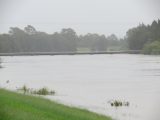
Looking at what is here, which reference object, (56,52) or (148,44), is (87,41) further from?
(148,44)

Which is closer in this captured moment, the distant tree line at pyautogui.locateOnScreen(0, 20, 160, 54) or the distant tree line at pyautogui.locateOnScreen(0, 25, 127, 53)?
the distant tree line at pyautogui.locateOnScreen(0, 20, 160, 54)

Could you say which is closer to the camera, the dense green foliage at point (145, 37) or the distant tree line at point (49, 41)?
the dense green foliage at point (145, 37)

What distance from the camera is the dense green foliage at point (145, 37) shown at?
373ft

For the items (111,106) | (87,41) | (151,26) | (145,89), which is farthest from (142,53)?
(111,106)

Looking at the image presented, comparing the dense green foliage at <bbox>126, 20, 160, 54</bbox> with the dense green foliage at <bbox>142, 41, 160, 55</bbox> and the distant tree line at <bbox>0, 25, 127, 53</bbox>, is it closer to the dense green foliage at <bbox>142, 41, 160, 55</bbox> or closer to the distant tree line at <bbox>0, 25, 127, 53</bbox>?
the dense green foliage at <bbox>142, 41, 160, 55</bbox>

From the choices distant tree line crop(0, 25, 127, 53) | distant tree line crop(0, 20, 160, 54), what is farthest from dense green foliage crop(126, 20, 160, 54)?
distant tree line crop(0, 25, 127, 53)

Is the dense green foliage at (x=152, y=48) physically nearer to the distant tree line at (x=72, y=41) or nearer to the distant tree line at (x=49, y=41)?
the distant tree line at (x=72, y=41)

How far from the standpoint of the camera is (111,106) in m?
23.5

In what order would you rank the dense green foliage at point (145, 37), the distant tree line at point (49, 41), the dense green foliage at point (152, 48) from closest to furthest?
1. the dense green foliage at point (152, 48)
2. the dense green foliage at point (145, 37)
3. the distant tree line at point (49, 41)

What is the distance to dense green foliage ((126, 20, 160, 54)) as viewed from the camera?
113812mm

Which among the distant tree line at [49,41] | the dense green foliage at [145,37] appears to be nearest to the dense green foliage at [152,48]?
the dense green foliage at [145,37]

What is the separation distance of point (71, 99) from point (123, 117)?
23.1 ft

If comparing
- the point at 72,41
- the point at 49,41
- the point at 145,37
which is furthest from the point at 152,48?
the point at 72,41

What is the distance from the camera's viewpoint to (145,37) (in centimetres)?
11944
